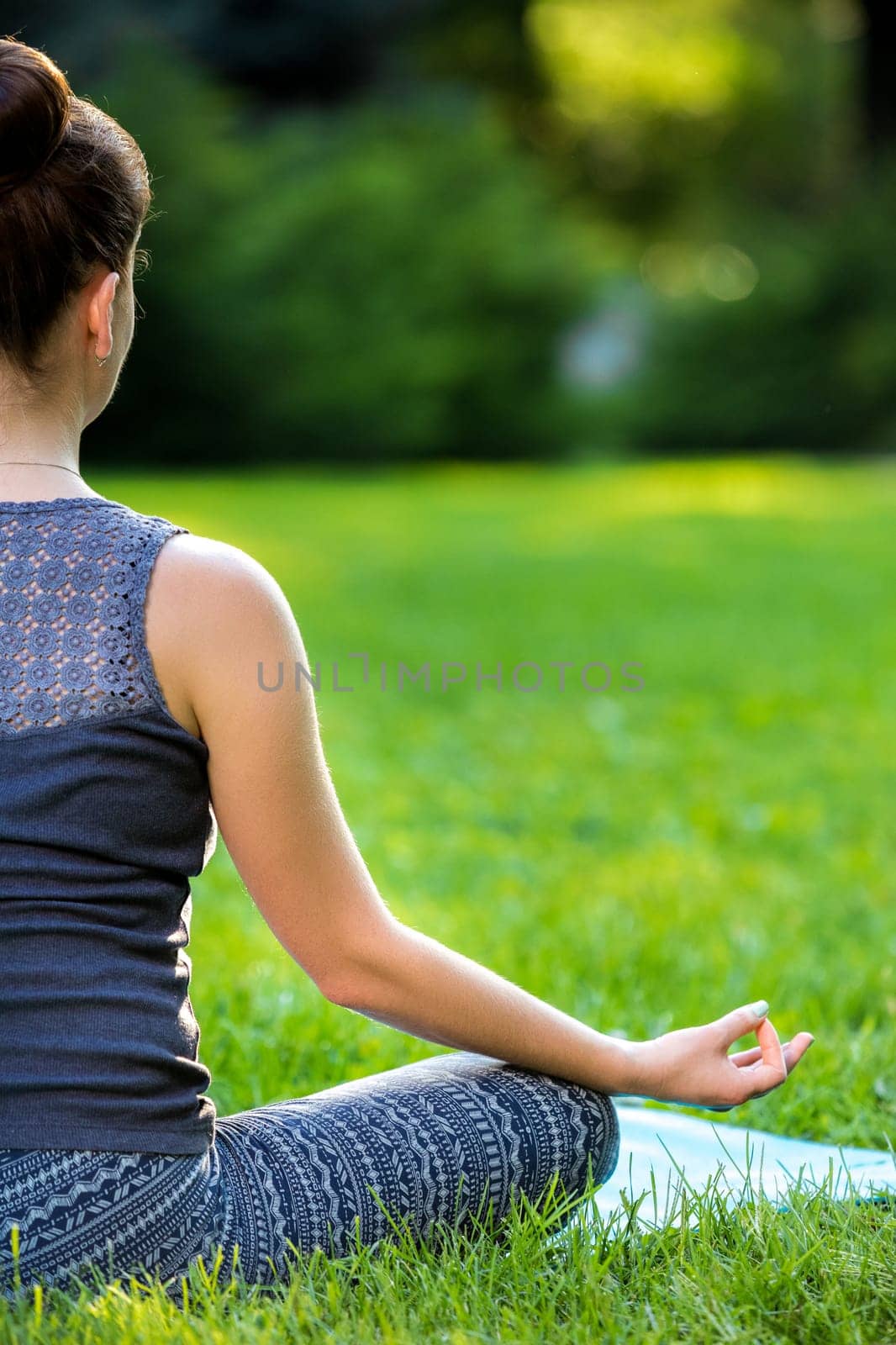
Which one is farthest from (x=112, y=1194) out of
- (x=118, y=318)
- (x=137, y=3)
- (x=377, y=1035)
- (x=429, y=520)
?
(x=137, y=3)

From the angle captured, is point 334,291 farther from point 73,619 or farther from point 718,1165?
point 73,619

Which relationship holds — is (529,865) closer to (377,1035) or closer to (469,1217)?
(377,1035)

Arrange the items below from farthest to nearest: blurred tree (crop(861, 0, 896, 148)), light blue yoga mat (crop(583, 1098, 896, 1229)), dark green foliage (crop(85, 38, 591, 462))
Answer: blurred tree (crop(861, 0, 896, 148))
dark green foliage (crop(85, 38, 591, 462))
light blue yoga mat (crop(583, 1098, 896, 1229))

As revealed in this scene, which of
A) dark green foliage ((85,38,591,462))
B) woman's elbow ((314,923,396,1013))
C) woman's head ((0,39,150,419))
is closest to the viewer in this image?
woman's head ((0,39,150,419))

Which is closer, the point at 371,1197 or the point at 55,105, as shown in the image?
the point at 55,105

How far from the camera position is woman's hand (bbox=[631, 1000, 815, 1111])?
1.67 m

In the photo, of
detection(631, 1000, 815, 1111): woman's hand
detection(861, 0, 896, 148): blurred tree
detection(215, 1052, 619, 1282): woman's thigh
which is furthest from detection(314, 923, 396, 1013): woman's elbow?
detection(861, 0, 896, 148): blurred tree

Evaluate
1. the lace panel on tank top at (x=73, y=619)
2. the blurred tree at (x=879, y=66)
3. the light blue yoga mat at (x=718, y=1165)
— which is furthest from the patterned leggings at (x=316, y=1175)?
the blurred tree at (x=879, y=66)

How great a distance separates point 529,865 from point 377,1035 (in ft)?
5.11

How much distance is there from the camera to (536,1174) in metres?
1.67

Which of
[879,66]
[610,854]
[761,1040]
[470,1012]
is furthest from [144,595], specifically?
[879,66]

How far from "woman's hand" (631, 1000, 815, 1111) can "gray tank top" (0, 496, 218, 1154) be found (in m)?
0.53

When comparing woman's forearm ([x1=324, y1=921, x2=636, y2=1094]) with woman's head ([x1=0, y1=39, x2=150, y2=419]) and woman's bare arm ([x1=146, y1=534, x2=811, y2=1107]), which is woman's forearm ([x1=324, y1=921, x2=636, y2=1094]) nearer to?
woman's bare arm ([x1=146, y1=534, x2=811, y2=1107])

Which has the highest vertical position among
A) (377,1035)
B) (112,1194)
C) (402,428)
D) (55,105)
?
(55,105)
